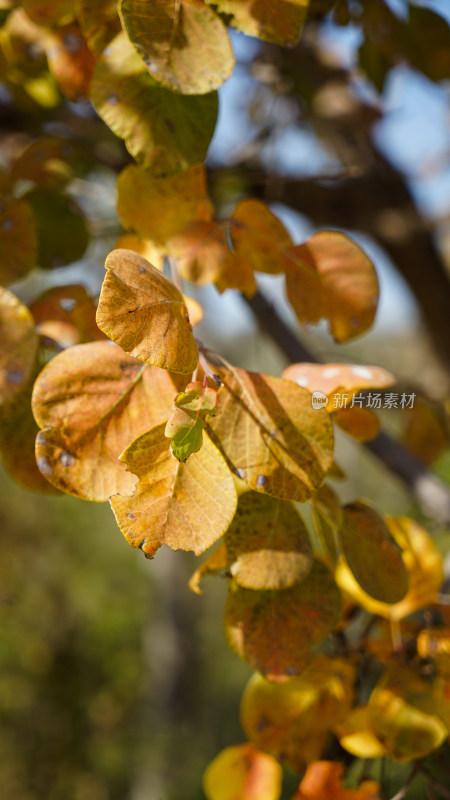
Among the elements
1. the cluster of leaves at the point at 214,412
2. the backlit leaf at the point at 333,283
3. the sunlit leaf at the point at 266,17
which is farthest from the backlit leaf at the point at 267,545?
the sunlit leaf at the point at 266,17

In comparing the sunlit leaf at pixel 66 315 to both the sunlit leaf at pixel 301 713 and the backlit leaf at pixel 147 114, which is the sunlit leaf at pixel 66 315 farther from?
the sunlit leaf at pixel 301 713

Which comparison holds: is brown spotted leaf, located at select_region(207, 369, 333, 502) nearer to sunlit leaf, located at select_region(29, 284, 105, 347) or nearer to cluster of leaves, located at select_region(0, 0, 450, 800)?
cluster of leaves, located at select_region(0, 0, 450, 800)

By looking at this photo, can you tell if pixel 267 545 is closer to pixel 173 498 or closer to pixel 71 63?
pixel 173 498

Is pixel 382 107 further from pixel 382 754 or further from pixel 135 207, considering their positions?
pixel 382 754

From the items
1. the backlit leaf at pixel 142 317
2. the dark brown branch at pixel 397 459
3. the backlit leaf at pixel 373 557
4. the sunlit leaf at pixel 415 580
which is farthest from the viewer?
the dark brown branch at pixel 397 459

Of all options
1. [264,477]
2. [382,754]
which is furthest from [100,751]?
[264,477]

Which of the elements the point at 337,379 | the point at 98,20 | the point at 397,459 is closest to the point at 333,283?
the point at 337,379
